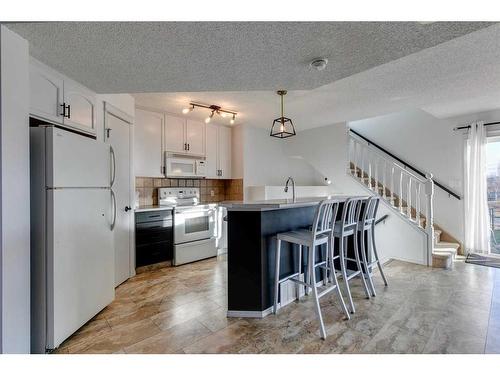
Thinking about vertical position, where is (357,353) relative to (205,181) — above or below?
below

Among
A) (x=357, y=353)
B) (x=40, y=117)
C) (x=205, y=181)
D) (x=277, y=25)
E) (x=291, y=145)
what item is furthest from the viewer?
(x=291, y=145)

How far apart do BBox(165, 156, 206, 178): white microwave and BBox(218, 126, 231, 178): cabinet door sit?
0.43 meters

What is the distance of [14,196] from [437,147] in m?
5.77

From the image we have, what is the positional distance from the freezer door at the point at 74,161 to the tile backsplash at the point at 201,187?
1.57m

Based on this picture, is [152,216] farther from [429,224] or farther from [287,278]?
[429,224]

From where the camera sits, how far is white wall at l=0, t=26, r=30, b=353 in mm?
1434

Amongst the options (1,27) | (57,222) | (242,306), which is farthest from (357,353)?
(1,27)

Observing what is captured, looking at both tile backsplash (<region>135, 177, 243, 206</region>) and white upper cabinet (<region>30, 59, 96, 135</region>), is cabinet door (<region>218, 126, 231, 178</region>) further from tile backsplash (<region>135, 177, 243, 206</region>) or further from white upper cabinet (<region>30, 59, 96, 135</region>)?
white upper cabinet (<region>30, 59, 96, 135</region>)

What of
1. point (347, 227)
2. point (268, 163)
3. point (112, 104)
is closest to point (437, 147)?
point (268, 163)

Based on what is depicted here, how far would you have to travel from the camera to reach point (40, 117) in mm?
1847

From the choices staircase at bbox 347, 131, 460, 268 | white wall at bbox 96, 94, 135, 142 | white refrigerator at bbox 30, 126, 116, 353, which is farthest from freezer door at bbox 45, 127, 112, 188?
staircase at bbox 347, 131, 460, 268
